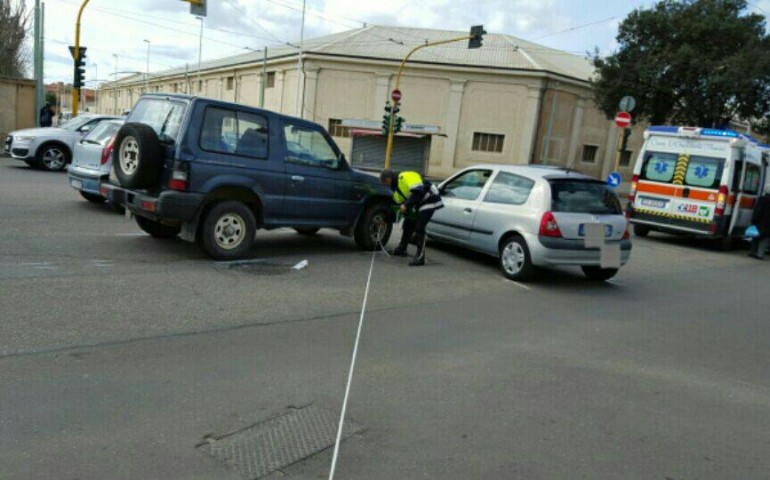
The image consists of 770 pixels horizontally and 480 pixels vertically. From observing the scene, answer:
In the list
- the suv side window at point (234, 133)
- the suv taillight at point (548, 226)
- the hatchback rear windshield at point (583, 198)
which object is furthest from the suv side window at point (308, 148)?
the hatchback rear windshield at point (583, 198)

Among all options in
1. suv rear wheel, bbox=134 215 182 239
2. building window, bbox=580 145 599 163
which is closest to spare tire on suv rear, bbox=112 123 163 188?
suv rear wheel, bbox=134 215 182 239

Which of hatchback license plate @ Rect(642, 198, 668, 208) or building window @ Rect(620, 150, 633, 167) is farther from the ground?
building window @ Rect(620, 150, 633, 167)

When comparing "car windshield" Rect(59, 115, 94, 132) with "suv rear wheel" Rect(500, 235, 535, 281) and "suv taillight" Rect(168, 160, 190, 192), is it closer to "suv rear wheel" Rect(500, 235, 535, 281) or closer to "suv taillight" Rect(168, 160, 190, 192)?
"suv taillight" Rect(168, 160, 190, 192)

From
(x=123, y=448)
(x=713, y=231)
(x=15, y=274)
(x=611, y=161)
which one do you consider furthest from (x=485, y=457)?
(x=611, y=161)

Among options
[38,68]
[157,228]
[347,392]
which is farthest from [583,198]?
[38,68]

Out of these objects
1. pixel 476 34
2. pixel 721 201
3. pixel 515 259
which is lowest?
pixel 515 259

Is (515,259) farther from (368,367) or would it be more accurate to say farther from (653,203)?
(653,203)

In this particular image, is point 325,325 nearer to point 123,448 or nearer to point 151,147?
point 123,448

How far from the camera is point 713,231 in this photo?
13.7 meters

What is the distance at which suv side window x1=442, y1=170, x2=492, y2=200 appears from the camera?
930cm

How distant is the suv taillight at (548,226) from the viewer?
800 centimetres

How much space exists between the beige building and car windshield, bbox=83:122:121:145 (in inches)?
1040

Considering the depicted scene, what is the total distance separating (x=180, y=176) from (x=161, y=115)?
1.00 m

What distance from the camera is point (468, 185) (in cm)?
957
